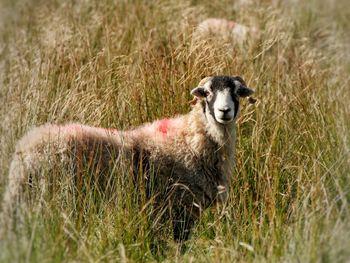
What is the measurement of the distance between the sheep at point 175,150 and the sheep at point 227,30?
8.12 feet

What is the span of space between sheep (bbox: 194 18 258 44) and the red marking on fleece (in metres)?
2.37

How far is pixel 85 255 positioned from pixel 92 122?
85.9 inches

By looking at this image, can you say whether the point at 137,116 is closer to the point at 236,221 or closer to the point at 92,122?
the point at 92,122

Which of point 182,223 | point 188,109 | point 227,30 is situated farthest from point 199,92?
point 227,30

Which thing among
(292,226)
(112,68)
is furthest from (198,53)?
(292,226)

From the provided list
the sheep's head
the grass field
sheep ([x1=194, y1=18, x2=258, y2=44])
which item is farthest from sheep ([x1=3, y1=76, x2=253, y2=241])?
sheep ([x1=194, y1=18, x2=258, y2=44])

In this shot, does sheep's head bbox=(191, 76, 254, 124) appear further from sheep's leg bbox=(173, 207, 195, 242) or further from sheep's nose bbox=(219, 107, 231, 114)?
sheep's leg bbox=(173, 207, 195, 242)

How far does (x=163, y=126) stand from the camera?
5.93 metres

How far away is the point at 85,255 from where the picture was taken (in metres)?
4.35

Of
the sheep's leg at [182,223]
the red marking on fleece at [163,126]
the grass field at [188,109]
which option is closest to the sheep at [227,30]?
A: the grass field at [188,109]

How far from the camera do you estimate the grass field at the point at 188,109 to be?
15.0 ft

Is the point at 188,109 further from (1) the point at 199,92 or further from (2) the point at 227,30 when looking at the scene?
(2) the point at 227,30

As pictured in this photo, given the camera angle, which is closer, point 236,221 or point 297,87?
point 236,221

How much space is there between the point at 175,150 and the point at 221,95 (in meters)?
0.59
